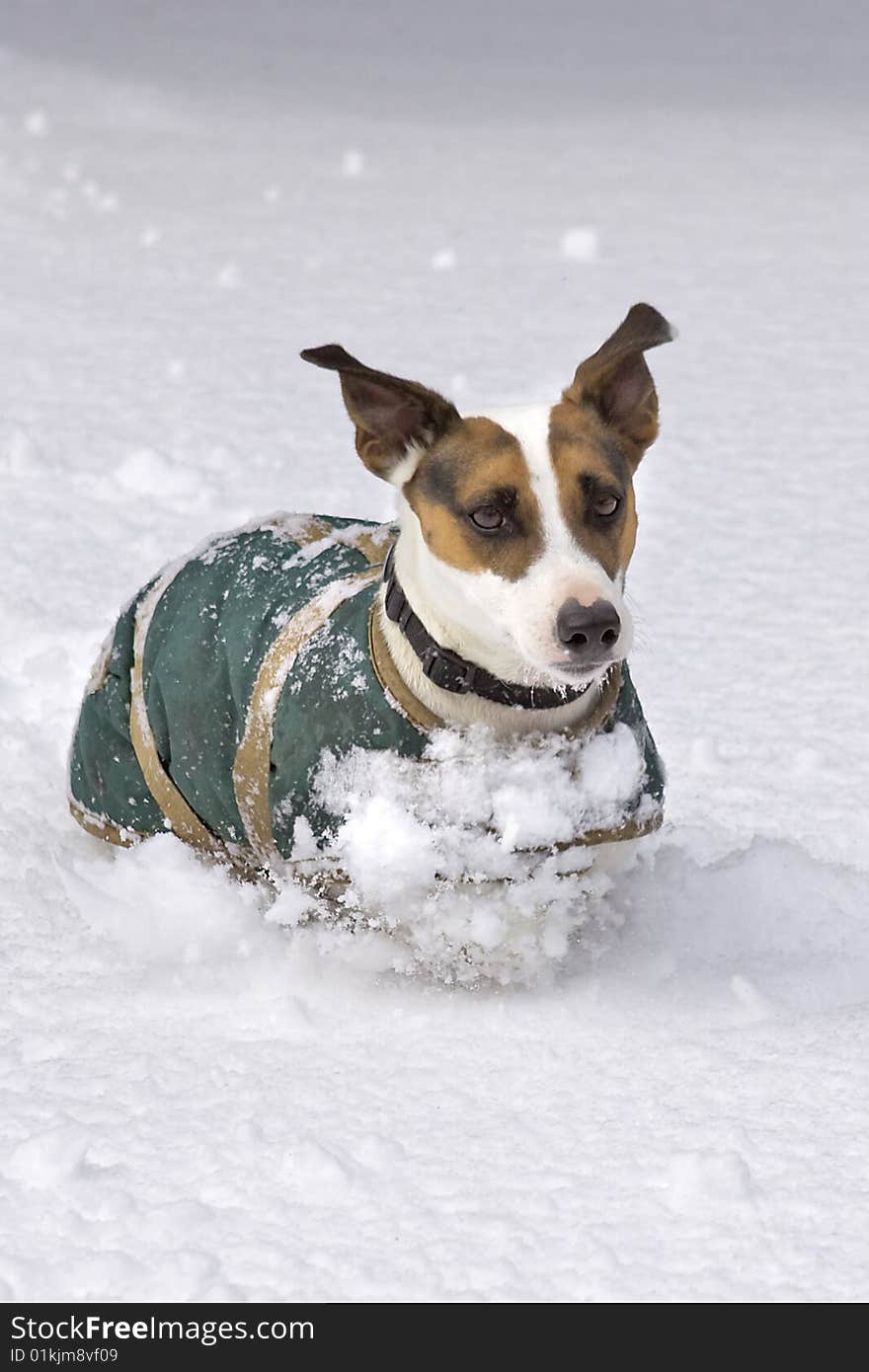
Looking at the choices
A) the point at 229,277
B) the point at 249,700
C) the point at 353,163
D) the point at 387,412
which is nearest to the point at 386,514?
the point at 249,700

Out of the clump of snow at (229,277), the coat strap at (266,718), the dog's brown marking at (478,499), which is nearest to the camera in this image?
the dog's brown marking at (478,499)

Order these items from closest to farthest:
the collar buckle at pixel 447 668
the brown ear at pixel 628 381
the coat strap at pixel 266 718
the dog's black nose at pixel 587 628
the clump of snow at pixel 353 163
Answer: the dog's black nose at pixel 587 628, the collar buckle at pixel 447 668, the brown ear at pixel 628 381, the coat strap at pixel 266 718, the clump of snow at pixel 353 163

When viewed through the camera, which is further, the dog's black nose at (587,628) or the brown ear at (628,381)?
the brown ear at (628,381)

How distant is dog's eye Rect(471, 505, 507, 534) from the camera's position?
2938mm

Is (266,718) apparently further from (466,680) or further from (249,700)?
(466,680)

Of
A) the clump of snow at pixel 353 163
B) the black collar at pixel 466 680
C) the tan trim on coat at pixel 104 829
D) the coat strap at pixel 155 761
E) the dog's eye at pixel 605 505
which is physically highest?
the clump of snow at pixel 353 163

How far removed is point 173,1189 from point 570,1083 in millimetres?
683

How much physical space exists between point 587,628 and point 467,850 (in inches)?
20.2

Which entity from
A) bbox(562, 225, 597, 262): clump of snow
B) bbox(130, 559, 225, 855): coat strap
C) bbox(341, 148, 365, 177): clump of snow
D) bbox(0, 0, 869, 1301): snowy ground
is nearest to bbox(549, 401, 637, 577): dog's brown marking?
bbox(0, 0, 869, 1301): snowy ground

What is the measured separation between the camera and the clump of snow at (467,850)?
3.07 meters

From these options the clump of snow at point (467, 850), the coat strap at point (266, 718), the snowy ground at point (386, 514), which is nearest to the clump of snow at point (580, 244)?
the snowy ground at point (386, 514)

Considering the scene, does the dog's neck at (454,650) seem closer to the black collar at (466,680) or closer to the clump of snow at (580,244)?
the black collar at (466,680)

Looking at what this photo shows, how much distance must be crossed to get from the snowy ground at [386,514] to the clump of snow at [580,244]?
3cm

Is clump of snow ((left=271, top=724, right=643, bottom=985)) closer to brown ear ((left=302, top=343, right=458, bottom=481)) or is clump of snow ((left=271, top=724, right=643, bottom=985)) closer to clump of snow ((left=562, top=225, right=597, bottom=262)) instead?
brown ear ((left=302, top=343, right=458, bottom=481))
